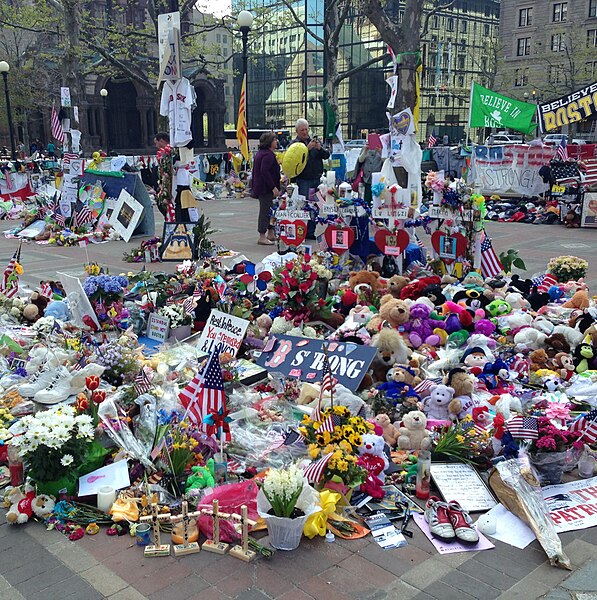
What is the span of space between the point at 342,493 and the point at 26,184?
59.4 feet

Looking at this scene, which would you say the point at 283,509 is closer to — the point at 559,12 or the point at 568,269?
the point at 568,269

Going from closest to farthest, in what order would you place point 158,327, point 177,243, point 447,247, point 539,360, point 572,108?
point 539,360
point 158,327
point 447,247
point 177,243
point 572,108

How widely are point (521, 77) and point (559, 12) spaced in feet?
21.1

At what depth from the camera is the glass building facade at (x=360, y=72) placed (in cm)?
5688

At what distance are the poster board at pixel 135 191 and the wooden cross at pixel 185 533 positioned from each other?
11.2 meters

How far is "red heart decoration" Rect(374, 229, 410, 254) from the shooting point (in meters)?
8.58

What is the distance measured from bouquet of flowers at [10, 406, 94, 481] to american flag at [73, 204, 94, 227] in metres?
10.9

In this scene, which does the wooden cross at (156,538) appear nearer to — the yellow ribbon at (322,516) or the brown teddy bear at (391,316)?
the yellow ribbon at (322,516)

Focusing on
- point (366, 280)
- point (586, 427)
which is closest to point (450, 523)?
point (586, 427)

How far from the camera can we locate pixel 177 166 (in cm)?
1138

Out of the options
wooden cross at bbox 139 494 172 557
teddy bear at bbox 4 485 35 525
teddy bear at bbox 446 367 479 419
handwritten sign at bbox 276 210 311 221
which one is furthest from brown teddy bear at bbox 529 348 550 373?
handwritten sign at bbox 276 210 311 221

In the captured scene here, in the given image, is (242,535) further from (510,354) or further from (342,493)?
(510,354)

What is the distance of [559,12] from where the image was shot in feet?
192

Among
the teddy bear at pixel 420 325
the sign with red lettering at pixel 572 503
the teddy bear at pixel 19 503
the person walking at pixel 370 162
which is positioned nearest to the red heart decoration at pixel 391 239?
the teddy bear at pixel 420 325
